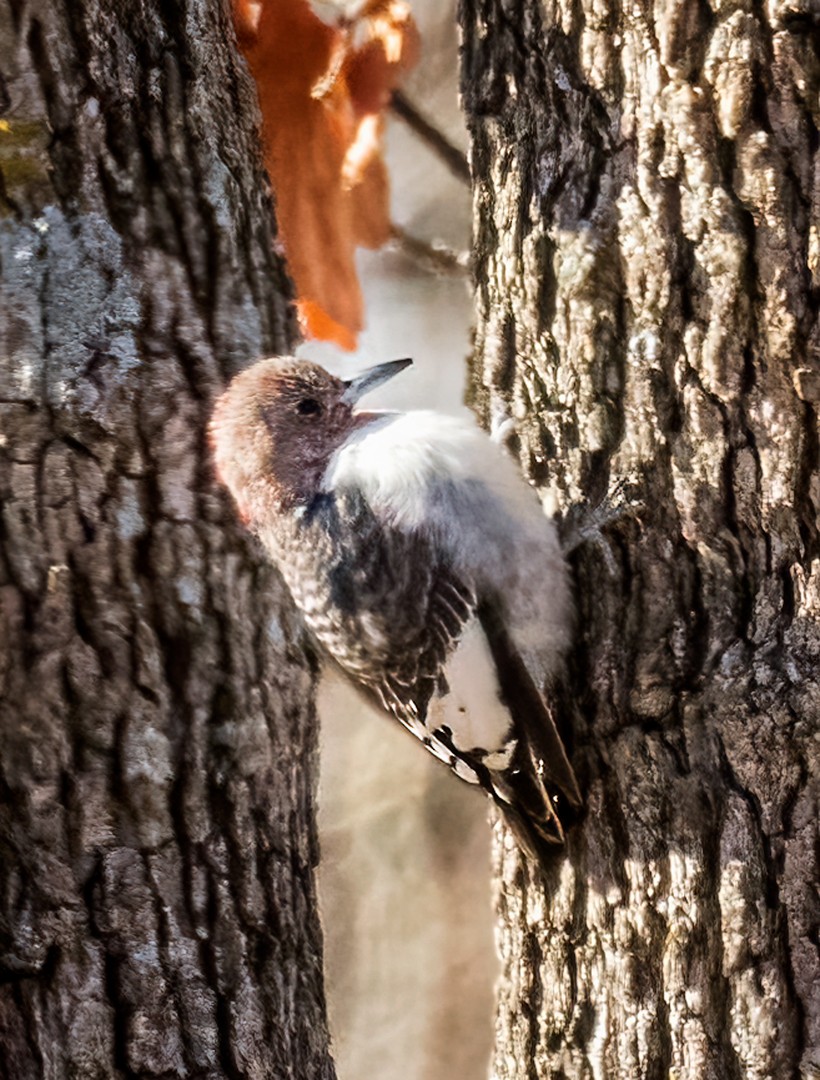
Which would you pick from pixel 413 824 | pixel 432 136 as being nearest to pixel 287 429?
pixel 432 136

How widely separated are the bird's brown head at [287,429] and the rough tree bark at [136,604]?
0.10 meters

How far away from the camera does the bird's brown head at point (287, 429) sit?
57.6 inches

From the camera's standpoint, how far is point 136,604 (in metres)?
1.50

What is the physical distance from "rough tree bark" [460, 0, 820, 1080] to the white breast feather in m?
0.05

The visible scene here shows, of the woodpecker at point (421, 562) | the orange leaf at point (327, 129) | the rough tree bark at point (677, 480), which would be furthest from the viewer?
the orange leaf at point (327, 129)

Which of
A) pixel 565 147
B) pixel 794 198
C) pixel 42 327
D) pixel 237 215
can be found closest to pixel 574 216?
pixel 565 147

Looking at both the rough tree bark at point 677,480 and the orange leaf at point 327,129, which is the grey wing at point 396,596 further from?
the orange leaf at point 327,129

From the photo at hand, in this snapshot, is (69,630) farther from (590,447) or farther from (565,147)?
(565,147)

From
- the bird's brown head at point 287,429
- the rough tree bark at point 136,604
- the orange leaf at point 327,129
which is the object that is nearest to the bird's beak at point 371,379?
the bird's brown head at point 287,429

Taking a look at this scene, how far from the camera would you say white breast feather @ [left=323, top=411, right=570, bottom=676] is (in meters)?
1.30

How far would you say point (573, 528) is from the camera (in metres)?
1.24

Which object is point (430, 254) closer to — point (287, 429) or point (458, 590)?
point (287, 429)

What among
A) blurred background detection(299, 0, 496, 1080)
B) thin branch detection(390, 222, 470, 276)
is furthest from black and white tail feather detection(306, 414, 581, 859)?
thin branch detection(390, 222, 470, 276)

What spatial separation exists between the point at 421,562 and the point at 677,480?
15.7 inches
